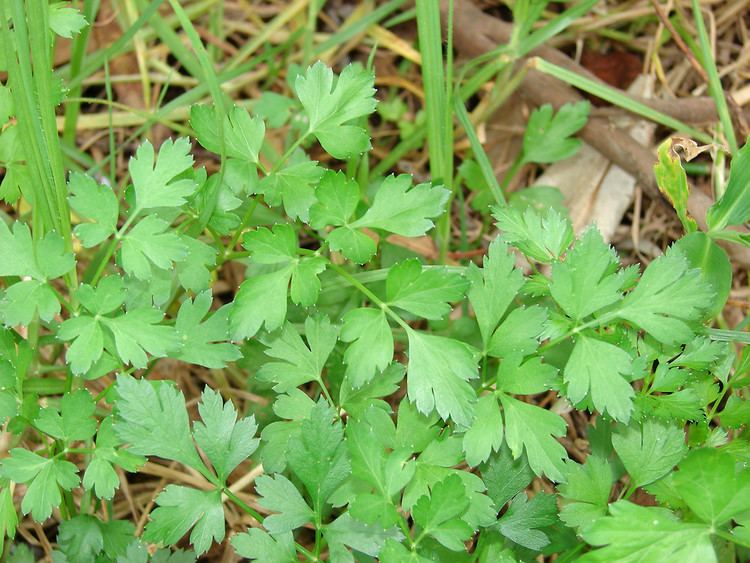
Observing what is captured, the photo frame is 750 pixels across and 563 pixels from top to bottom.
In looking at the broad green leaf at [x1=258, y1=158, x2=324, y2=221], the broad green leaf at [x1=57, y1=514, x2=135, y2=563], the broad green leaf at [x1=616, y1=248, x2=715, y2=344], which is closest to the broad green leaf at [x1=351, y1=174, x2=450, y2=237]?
the broad green leaf at [x1=258, y1=158, x2=324, y2=221]

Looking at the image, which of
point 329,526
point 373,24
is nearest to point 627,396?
point 329,526

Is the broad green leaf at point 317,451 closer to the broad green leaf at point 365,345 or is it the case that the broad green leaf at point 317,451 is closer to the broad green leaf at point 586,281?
the broad green leaf at point 365,345

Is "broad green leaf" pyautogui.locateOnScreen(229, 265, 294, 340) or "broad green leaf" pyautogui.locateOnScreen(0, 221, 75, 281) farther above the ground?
"broad green leaf" pyautogui.locateOnScreen(0, 221, 75, 281)

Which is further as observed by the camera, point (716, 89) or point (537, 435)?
point (716, 89)

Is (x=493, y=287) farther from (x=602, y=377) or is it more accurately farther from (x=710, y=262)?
(x=710, y=262)

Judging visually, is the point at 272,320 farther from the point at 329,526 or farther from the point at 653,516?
the point at 653,516

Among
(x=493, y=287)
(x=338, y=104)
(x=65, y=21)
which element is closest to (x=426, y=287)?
(x=493, y=287)

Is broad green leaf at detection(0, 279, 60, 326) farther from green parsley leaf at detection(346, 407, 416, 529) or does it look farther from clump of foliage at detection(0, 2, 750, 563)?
green parsley leaf at detection(346, 407, 416, 529)
